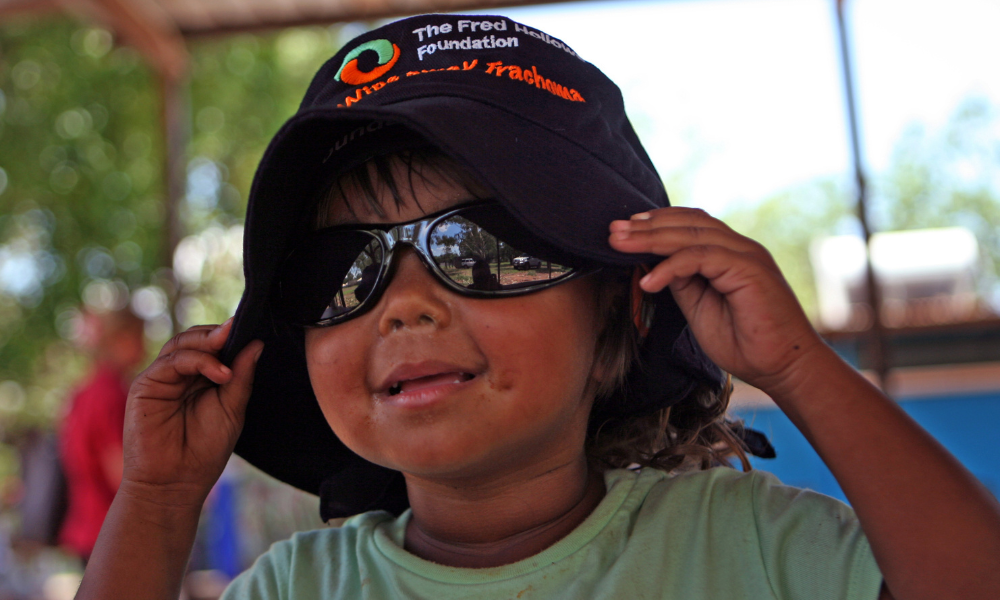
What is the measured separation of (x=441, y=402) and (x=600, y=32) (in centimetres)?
1535

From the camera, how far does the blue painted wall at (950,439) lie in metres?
3.90

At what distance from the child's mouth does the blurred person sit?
3549 mm

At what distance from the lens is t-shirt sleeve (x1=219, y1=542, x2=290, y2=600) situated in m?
1.41

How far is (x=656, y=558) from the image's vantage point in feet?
4.10

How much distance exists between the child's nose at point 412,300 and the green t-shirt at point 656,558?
413 millimetres

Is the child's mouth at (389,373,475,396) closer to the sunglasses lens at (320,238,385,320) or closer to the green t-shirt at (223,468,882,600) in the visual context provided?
the sunglasses lens at (320,238,385,320)

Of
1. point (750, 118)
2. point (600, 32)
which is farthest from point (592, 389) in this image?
point (600, 32)

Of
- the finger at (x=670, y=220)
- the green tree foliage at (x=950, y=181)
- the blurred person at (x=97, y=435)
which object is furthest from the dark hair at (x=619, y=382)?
the green tree foliage at (x=950, y=181)

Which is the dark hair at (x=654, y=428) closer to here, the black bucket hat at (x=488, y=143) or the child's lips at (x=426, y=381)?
the black bucket hat at (x=488, y=143)

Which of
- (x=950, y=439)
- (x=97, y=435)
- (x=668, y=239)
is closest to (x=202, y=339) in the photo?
(x=668, y=239)

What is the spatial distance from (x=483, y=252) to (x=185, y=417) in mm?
664

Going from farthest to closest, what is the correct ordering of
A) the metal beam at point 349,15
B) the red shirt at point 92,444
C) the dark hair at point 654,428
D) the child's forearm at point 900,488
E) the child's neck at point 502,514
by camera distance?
the metal beam at point 349,15, the red shirt at point 92,444, the dark hair at point 654,428, the child's neck at point 502,514, the child's forearm at point 900,488

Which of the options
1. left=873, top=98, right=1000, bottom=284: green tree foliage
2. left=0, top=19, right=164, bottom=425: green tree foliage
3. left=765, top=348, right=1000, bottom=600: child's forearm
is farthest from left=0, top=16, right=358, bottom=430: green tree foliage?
left=765, top=348, right=1000, bottom=600: child's forearm

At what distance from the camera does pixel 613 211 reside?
3.88ft
